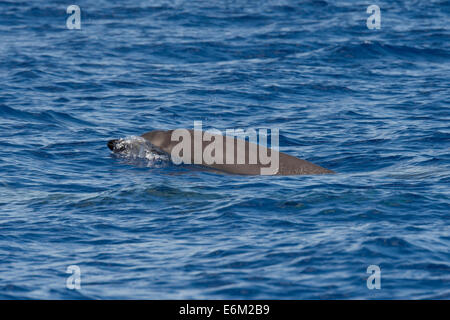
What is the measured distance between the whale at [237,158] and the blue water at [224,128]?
359 millimetres

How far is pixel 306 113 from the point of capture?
21656 millimetres

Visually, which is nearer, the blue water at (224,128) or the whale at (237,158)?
the blue water at (224,128)

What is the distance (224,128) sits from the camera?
65.1 feet

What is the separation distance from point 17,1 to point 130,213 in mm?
26980

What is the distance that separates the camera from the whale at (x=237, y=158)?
50.6 feet

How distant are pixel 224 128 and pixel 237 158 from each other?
429cm

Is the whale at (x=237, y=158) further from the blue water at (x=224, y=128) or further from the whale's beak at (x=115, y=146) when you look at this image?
the whale's beak at (x=115, y=146)

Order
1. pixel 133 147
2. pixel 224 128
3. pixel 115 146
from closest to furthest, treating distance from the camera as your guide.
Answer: pixel 133 147, pixel 115 146, pixel 224 128

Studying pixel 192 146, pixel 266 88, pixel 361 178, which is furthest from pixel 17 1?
pixel 361 178

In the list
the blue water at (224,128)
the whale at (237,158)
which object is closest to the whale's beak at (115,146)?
the blue water at (224,128)

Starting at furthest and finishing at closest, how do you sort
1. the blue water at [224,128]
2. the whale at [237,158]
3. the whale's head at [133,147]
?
the whale's head at [133,147]
the whale at [237,158]
the blue water at [224,128]

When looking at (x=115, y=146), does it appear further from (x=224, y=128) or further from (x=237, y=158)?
(x=224, y=128)

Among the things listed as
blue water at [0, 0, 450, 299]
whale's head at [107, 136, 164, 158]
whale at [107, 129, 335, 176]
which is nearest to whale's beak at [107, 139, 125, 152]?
whale's head at [107, 136, 164, 158]

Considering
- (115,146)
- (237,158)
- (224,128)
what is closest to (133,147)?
(115,146)
